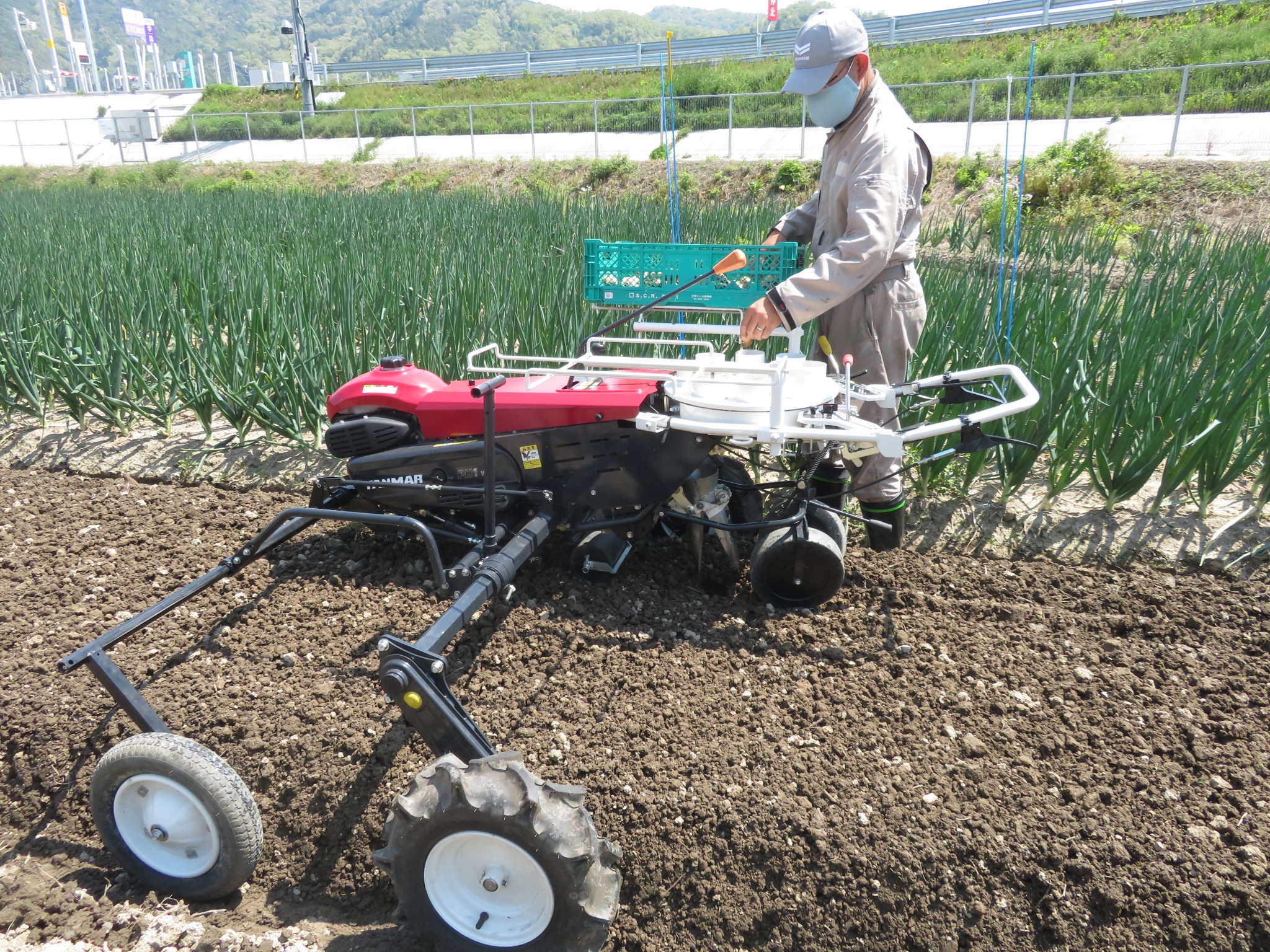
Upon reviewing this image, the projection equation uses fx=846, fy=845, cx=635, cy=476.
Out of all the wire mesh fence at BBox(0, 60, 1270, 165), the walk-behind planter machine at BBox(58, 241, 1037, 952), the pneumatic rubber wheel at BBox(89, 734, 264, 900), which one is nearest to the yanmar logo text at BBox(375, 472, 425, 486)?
Result: the walk-behind planter machine at BBox(58, 241, 1037, 952)

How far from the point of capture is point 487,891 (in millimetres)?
1646

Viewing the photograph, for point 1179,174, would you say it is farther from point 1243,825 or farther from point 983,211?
point 1243,825

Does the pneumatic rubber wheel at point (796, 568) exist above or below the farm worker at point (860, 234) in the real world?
below

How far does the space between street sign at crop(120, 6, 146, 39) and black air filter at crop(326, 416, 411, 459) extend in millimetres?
73955

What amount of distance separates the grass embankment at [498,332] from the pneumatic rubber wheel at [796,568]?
34.2 inches

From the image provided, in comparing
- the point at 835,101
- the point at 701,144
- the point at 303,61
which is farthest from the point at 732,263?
the point at 303,61

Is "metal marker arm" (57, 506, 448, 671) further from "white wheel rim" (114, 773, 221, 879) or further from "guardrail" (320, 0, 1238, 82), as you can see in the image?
→ "guardrail" (320, 0, 1238, 82)

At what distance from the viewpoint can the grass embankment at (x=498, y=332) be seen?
300 centimetres

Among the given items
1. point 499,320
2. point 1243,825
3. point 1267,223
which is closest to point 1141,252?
point 499,320

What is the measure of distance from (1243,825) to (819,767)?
910 millimetres

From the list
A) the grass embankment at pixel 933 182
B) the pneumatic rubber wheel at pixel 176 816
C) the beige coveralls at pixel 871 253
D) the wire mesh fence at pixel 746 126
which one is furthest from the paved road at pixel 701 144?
the pneumatic rubber wheel at pixel 176 816

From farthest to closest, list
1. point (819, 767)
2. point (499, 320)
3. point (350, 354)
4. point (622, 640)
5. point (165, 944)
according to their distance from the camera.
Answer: point (499, 320) → point (350, 354) → point (622, 640) → point (819, 767) → point (165, 944)

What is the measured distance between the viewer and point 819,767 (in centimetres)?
201

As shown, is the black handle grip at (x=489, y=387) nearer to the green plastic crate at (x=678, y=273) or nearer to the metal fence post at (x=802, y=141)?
the green plastic crate at (x=678, y=273)
